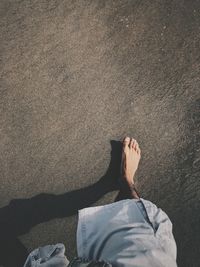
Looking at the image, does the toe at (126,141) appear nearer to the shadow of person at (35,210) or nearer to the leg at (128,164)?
the leg at (128,164)

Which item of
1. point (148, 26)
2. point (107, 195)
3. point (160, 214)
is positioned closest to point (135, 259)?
point (160, 214)

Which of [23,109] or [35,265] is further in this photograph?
[23,109]

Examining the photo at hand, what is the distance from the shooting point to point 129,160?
3949mm

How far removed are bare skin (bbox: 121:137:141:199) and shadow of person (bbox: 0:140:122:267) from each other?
4.9 inches

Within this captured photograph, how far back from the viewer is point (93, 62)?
4.19 m

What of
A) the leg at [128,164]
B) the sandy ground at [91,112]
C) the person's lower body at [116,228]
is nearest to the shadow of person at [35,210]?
the sandy ground at [91,112]

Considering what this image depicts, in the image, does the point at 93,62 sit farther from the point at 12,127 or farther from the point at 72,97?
the point at 12,127

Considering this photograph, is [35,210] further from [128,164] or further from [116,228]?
[116,228]

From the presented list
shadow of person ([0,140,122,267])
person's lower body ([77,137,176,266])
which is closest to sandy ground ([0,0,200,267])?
shadow of person ([0,140,122,267])

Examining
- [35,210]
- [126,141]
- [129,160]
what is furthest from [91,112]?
[35,210]

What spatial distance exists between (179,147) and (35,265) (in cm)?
185

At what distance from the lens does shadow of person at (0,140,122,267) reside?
3.98 meters

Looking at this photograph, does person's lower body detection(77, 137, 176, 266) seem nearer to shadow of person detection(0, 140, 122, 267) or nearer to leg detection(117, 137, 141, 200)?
leg detection(117, 137, 141, 200)

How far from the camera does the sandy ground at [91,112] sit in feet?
13.1
